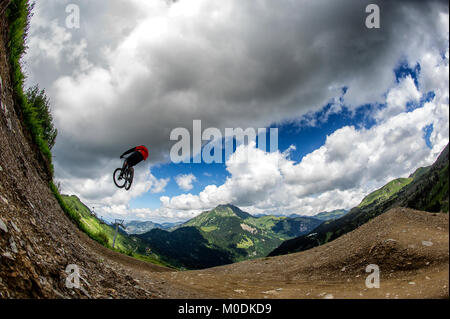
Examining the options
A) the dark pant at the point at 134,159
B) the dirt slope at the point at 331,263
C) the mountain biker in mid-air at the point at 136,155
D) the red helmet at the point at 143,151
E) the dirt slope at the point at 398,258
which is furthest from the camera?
the dark pant at the point at 134,159

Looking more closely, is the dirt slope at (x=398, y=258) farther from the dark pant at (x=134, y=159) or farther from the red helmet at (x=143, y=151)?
the dark pant at (x=134, y=159)

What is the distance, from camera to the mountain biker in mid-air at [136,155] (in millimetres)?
15053

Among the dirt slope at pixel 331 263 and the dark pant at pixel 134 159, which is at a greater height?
the dark pant at pixel 134 159

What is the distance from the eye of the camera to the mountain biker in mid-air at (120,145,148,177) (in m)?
15.1

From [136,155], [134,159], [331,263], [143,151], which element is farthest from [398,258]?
[134,159]

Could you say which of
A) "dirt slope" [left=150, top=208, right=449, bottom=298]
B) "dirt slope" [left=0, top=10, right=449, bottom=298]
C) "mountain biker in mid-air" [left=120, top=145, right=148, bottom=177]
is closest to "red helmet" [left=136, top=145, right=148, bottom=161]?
"mountain biker in mid-air" [left=120, top=145, right=148, bottom=177]

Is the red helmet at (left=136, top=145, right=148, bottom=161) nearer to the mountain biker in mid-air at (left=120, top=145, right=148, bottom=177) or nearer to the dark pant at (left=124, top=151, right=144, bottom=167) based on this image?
the mountain biker in mid-air at (left=120, top=145, right=148, bottom=177)

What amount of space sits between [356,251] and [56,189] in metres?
28.8

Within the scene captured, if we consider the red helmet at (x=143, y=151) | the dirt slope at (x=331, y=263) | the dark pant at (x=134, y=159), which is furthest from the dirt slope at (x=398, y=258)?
the dark pant at (x=134, y=159)

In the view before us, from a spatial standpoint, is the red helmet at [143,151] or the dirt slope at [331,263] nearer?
the dirt slope at [331,263]

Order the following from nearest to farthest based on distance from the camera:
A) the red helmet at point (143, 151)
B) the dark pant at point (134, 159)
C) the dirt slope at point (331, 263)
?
the dirt slope at point (331, 263) < the red helmet at point (143, 151) < the dark pant at point (134, 159)

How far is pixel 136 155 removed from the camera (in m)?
15.9
